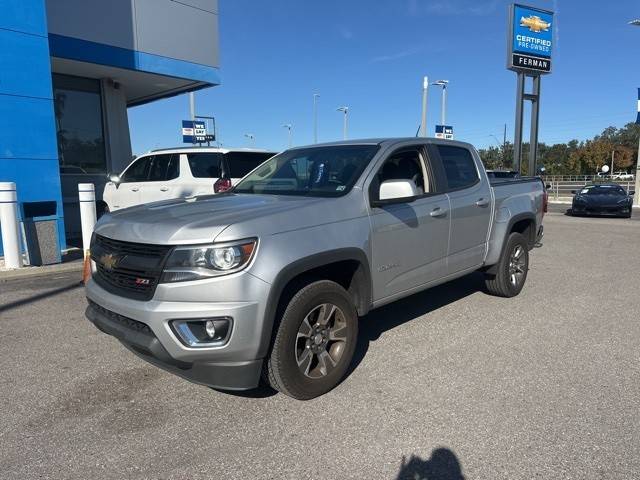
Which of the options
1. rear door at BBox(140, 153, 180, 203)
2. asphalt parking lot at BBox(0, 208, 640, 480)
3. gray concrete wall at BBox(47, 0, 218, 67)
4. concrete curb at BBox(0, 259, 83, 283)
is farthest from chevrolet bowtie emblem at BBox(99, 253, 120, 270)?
gray concrete wall at BBox(47, 0, 218, 67)

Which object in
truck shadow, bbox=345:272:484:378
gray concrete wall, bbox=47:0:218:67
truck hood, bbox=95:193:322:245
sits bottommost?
truck shadow, bbox=345:272:484:378

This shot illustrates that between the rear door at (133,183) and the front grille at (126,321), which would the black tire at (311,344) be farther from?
the rear door at (133,183)

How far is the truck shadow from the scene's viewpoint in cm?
456

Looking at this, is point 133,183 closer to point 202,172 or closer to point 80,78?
point 202,172

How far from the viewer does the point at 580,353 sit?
423 cm

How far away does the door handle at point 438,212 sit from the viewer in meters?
4.41

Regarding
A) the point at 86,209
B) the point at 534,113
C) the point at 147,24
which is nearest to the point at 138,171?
the point at 86,209

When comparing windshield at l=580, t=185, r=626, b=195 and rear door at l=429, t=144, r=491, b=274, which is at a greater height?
rear door at l=429, t=144, r=491, b=274

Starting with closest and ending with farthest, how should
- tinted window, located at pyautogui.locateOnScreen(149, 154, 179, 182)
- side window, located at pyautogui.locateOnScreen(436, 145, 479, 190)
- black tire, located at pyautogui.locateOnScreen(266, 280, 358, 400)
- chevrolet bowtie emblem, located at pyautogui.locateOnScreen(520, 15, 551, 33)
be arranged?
black tire, located at pyautogui.locateOnScreen(266, 280, 358, 400) → side window, located at pyautogui.locateOnScreen(436, 145, 479, 190) → tinted window, located at pyautogui.locateOnScreen(149, 154, 179, 182) → chevrolet bowtie emblem, located at pyautogui.locateOnScreen(520, 15, 551, 33)

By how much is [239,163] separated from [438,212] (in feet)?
16.7

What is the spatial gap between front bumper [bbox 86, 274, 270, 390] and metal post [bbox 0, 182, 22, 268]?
579cm

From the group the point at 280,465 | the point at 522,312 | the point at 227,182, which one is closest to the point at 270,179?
the point at 280,465

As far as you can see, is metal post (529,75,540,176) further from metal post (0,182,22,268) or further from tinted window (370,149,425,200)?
metal post (0,182,22,268)

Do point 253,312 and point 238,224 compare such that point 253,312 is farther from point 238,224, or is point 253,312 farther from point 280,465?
point 280,465
